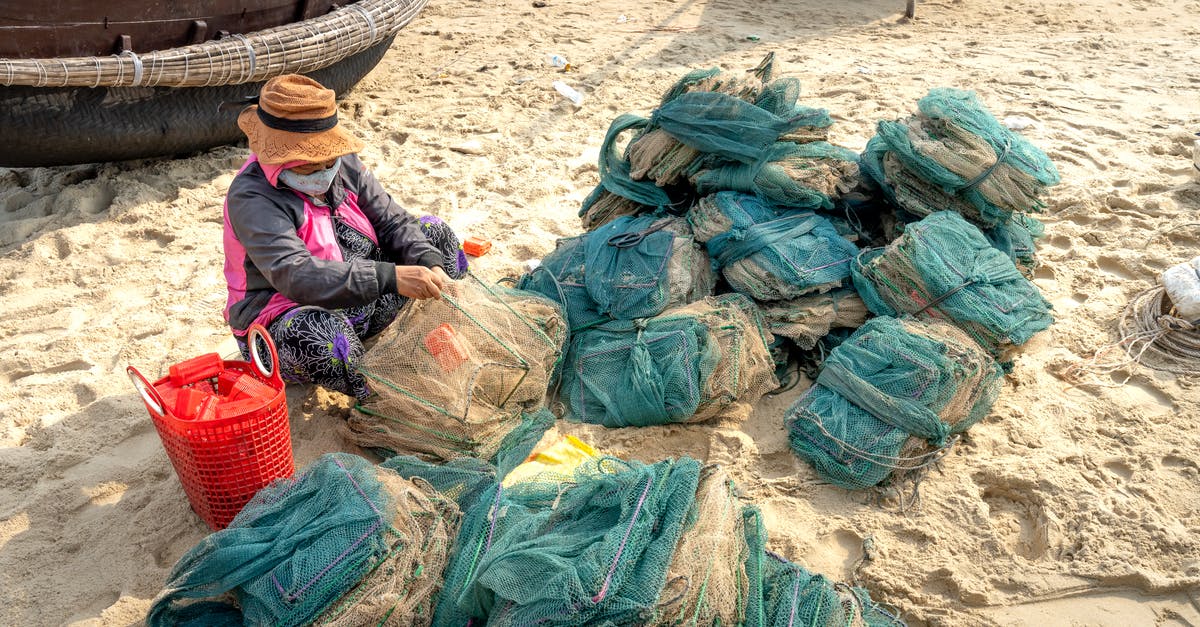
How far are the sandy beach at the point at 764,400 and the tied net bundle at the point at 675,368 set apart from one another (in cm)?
14

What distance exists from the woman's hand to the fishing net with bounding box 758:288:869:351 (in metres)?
1.48

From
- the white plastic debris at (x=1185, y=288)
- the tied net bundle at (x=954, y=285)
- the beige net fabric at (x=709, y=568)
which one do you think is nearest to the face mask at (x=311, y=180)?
the beige net fabric at (x=709, y=568)

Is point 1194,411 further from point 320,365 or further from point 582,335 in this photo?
point 320,365

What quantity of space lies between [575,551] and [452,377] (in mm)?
1123

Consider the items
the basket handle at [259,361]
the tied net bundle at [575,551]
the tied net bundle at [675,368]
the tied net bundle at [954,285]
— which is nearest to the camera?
the tied net bundle at [575,551]

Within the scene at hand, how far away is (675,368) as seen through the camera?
3.52 meters

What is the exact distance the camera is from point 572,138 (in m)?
6.23

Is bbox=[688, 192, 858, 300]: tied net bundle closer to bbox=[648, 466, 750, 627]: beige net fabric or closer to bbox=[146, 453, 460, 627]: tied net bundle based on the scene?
bbox=[648, 466, 750, 627]: beige net fabric

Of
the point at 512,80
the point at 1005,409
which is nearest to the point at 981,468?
the point at 1005,409

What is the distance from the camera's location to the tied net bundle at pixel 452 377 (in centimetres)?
327

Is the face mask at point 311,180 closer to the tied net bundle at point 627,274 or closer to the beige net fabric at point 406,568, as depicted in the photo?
the tied net bundle at point 627,274

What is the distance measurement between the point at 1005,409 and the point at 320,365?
286cm

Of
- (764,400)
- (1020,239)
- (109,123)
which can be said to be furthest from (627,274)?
(109,123)

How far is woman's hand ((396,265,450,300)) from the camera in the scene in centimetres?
337
